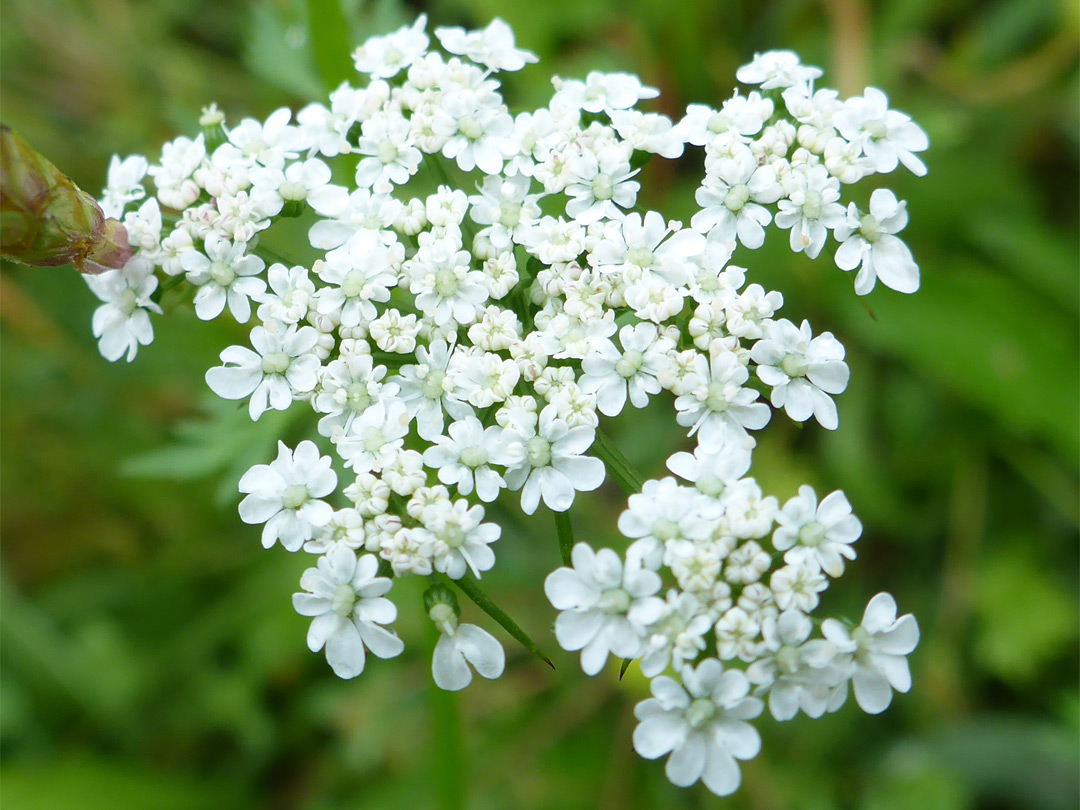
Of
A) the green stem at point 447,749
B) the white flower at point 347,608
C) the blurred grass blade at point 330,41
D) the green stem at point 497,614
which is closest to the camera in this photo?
the green stem at point 497,614

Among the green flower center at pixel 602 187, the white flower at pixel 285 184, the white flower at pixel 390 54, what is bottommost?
the green flower center at pixel 602 187

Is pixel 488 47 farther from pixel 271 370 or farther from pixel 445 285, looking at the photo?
pixel 271 370

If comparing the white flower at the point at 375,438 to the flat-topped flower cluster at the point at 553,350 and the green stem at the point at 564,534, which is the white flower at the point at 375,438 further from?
the green stem at the point at 564,534

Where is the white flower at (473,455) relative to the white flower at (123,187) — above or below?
below

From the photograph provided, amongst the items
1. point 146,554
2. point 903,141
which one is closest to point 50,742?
point 146,554

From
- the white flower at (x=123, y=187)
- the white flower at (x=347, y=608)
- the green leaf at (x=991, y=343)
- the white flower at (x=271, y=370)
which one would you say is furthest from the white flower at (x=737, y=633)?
the green leaf at (x=991, y=343)

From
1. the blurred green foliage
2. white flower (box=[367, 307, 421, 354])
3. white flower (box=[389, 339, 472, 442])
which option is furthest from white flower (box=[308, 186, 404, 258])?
the blurred green foliage

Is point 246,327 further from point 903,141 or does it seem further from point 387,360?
point 903,141
